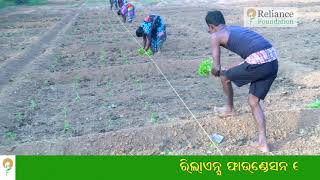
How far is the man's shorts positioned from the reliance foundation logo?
13.7 metres

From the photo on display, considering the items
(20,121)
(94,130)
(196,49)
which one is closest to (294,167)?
(94,130)

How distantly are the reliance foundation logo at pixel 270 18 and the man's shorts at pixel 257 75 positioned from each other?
1367 centimetres

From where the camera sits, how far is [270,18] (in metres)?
21.0

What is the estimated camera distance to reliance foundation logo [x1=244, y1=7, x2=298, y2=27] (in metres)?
19.8

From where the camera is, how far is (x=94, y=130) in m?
7.48

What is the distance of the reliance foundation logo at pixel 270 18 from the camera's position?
19.8 meters

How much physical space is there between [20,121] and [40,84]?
276cm

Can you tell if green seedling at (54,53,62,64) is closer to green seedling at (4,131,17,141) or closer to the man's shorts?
green seedling at (4,131,17,141)

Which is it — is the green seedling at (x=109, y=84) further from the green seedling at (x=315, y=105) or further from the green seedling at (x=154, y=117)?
the green seedling at (x=315, y=105)

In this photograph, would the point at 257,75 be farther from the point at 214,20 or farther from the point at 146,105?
the point at 146,105

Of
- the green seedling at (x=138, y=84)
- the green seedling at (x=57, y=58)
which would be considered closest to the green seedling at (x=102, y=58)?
the green seedling at (x=57, y=58)

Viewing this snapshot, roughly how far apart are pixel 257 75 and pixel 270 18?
15516mm

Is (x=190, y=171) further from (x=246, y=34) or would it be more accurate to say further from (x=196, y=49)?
(x=196, y=49)

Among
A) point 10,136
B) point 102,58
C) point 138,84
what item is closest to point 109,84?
point 138,84
